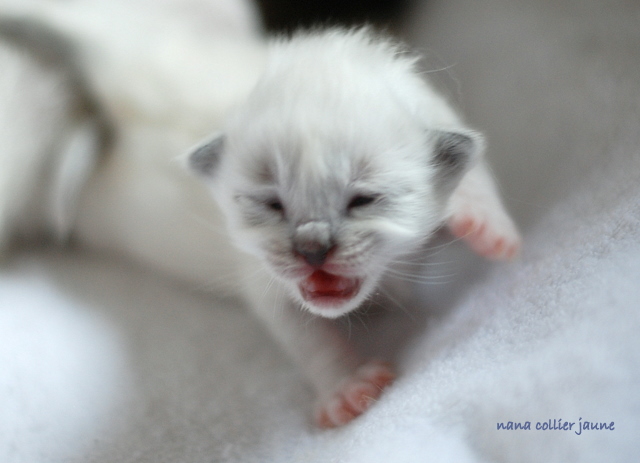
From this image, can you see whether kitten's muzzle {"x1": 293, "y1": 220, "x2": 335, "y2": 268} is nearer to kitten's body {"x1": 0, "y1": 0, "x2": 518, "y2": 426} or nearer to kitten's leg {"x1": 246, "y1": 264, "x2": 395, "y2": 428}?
kitten's body {"x1": 0, "y1": 0, "x2": 518, "y2": 426}

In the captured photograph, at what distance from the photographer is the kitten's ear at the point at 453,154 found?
0.69 m

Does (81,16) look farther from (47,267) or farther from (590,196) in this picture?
A: (590,196)

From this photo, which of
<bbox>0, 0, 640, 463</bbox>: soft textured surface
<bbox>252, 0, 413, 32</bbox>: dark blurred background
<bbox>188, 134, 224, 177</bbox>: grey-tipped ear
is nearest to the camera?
<bbox>0, 0, 640, 463</bbox>: soft textured surface

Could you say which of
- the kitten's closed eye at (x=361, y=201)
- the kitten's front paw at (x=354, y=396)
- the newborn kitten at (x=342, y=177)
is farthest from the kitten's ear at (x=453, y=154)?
the kitten's front paw at (x=354, y=396)

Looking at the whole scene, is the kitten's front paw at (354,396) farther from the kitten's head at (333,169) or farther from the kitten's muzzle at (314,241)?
the kitten's muzzle at (314,241)

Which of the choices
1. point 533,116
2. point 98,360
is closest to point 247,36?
point 533,116

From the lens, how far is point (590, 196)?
0.80 meters

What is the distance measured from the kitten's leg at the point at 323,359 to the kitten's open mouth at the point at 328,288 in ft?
0.53

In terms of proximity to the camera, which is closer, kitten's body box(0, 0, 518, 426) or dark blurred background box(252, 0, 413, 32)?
kitten's body box(0, 0, 518, 426)

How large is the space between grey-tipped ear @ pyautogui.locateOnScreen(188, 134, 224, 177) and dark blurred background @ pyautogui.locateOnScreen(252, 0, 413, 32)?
0.36 meters

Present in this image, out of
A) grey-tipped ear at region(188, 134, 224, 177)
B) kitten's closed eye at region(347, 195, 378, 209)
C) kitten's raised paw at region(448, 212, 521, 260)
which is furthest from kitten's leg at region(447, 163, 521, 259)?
grey-tipped ear at region(188, 134, 224, 177)

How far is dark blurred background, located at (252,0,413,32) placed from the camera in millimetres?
1011

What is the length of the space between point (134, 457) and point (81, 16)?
879 millimetres

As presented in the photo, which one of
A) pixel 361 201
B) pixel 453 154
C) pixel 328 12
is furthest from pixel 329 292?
pixel 328 12
